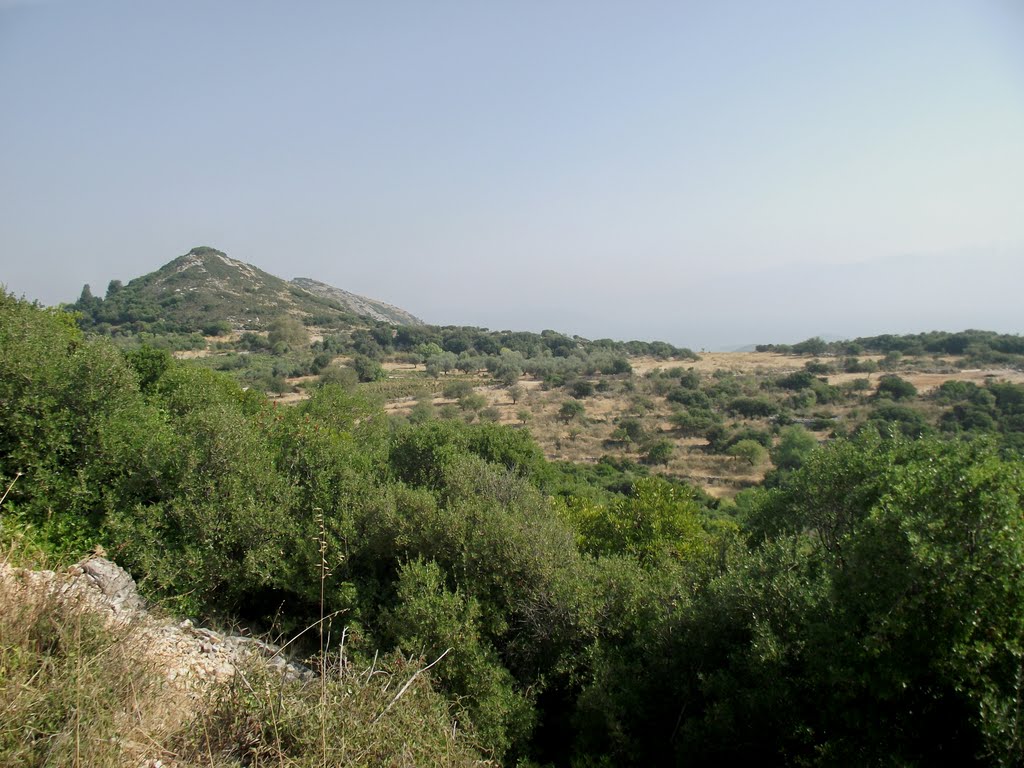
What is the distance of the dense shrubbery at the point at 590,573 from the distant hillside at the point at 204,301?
68294 mm

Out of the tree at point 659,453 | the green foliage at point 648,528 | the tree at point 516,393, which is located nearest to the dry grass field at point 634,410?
the tree at point 516,393

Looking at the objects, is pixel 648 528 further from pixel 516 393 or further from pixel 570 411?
pixel 516 393

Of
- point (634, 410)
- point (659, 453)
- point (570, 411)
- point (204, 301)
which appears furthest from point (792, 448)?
point (204, 301)

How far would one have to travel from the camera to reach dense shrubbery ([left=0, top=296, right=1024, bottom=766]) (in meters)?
5.82

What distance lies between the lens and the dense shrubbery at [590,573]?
229 inches

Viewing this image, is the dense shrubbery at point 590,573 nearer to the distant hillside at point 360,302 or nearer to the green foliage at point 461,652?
the green foliage at point 461,652

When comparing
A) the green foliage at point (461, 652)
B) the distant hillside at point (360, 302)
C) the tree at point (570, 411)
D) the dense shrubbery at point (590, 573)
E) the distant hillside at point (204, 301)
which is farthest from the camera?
the distant hillside at point (360, 302)

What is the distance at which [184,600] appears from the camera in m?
10.4

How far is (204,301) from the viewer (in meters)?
85.5

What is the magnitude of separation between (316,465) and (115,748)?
10590 mm

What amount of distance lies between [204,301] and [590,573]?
90.3 m

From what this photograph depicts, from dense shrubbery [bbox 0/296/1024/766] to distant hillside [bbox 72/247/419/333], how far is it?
68294mm

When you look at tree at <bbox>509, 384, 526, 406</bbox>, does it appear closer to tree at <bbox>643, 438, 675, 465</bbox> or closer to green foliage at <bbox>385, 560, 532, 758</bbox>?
tree at <bbox>643, 438, 675, 465</bbox>

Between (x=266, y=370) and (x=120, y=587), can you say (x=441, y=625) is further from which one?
(x=266, y=370)
